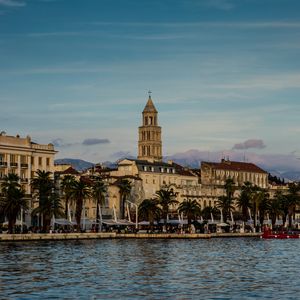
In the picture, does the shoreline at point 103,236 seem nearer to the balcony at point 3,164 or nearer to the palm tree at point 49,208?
the palm tree at point 49,208

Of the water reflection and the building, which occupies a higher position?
the building

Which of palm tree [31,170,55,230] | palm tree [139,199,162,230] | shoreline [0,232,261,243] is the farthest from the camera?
palm tree [139,199,162,230]

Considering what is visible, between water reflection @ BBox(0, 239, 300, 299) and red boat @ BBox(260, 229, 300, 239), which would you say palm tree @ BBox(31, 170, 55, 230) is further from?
red boat @ BBox(260, 229, 300, 239)

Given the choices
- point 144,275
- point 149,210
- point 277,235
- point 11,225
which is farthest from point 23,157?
point 144,275

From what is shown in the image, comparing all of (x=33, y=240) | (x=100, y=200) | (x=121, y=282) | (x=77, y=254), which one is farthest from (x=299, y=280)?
(x=100, y=200)

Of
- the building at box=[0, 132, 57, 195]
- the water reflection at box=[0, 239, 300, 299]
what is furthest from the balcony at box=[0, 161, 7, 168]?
the water reflection at box=[0, 239, 300, 299]

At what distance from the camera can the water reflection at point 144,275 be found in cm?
5850

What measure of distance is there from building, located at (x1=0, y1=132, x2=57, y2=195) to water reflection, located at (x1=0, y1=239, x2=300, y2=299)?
58.7 meters

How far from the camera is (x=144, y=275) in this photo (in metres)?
71.5

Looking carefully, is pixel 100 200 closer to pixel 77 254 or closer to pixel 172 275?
pixel 77 254

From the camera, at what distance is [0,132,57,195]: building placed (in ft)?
536

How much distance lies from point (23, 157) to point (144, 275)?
99.0 metres

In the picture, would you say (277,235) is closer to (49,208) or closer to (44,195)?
(44,195)

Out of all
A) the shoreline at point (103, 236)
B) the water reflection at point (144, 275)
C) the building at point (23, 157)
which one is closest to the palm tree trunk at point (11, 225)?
the shoreline at point (103, 236)
